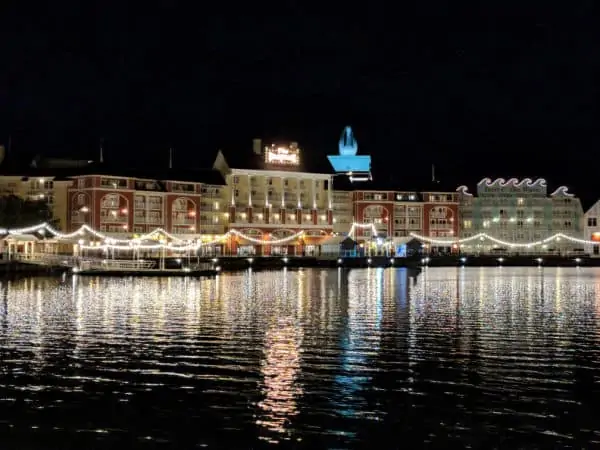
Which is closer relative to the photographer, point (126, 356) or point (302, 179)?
point (126, 356)

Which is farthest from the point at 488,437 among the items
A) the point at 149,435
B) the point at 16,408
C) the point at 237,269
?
the point at 237,269

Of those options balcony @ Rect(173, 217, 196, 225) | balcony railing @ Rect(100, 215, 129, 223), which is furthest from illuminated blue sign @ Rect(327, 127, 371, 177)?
balcony railing @ Rect(100, 215, 129, 223)

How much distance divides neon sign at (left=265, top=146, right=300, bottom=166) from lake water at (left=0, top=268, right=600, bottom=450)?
8882cm

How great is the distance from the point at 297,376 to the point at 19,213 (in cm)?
7798

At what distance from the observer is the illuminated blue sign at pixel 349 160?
153875mm

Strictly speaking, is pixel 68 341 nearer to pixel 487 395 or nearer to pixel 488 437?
pixel 487 395

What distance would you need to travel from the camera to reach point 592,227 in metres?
145

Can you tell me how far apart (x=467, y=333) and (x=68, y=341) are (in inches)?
594

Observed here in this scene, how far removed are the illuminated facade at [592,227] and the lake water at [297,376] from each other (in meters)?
107

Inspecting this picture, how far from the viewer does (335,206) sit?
13938 centimetres

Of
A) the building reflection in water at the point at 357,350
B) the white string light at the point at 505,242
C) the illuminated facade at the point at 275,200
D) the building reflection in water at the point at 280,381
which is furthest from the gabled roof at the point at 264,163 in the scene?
the building reflection in water at the point at 280,381

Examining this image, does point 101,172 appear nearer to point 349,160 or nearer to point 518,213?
point 349,160

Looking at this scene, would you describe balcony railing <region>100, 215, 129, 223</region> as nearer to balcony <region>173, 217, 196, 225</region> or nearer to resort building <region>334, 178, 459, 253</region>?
balcony <region>173, 217, 196, 225</region>

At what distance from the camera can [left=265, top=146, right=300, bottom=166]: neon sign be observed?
132 m
